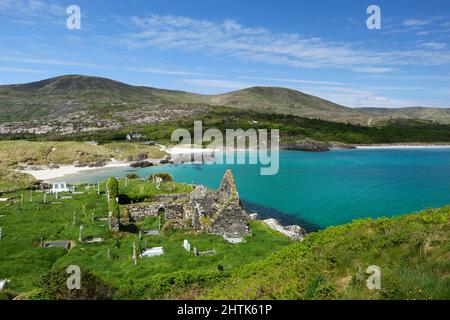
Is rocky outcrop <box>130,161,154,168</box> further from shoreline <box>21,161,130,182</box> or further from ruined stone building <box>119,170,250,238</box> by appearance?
ruined stone building <box>119,170,250,238</box>

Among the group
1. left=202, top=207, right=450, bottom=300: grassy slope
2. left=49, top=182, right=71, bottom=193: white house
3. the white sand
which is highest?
left=202, top=207, right=450, bottom=300: grassy slope

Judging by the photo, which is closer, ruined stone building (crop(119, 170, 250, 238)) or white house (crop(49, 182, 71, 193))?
ruined stone building (crop(119, 170, 250, 238))

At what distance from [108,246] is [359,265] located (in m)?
23.1

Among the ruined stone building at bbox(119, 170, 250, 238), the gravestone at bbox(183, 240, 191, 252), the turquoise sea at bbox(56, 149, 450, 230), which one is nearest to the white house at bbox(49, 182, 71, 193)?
the ruined stone building at bbox(119, 170, 250, 238)

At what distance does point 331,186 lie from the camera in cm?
8981

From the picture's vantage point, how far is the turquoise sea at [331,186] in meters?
61.9

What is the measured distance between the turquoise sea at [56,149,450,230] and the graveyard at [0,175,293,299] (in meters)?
22.1

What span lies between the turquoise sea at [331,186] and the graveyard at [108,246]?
2207cm

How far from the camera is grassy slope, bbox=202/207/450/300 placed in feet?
41.3

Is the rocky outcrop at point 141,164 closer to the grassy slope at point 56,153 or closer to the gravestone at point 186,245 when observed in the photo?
the grassy slope at point 56,153

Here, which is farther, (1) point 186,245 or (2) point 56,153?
(2) point 56,153

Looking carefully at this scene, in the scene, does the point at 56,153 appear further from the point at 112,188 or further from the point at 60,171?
the point at 112,188

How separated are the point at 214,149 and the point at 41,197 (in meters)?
133

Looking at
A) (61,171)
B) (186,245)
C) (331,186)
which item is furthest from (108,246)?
(61,171)
